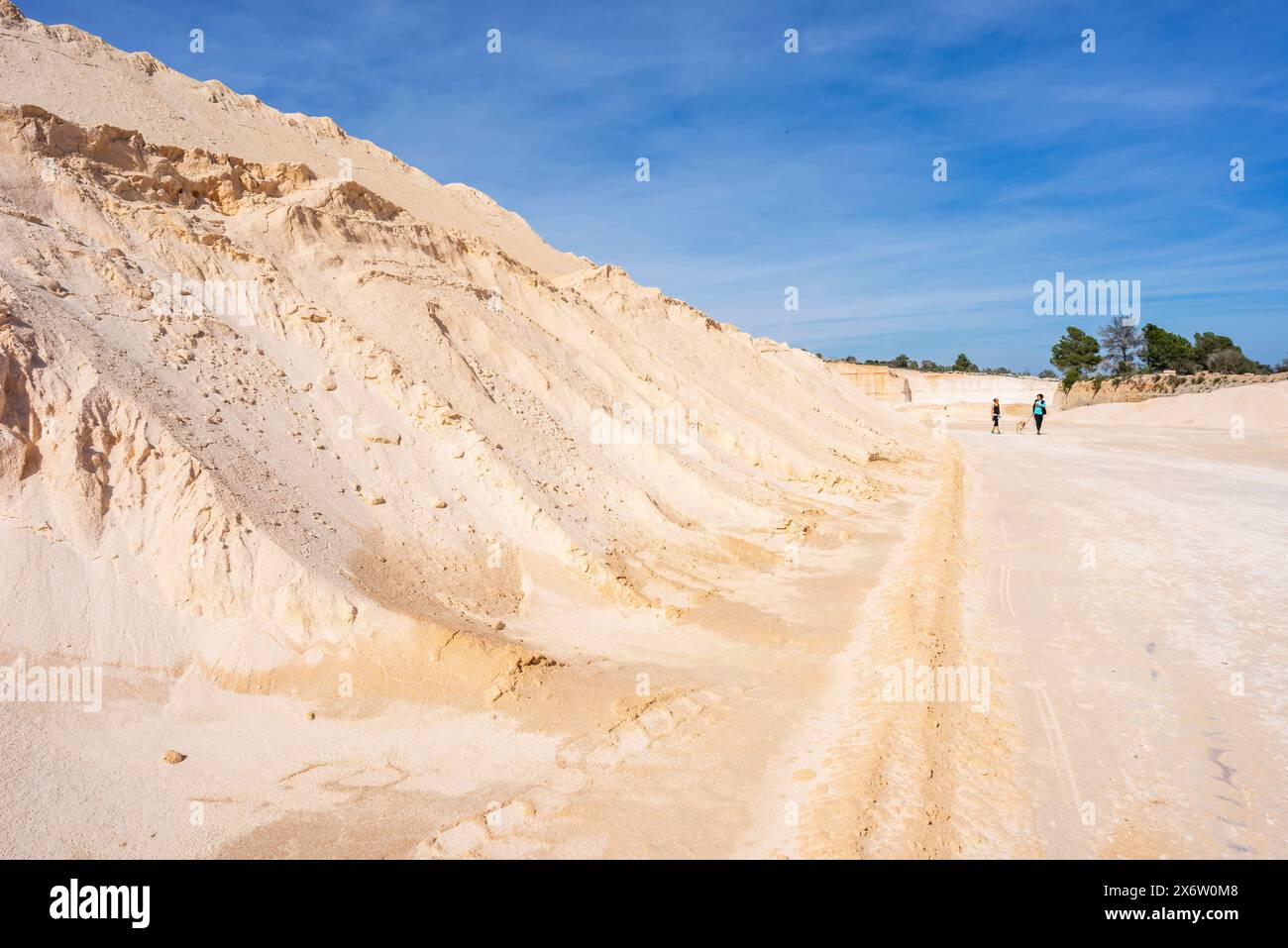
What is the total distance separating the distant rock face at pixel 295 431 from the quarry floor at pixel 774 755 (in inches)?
27.6

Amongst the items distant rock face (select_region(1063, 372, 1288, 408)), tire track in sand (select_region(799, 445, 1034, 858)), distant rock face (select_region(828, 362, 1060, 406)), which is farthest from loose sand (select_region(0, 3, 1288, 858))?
distant rock face (select_region(828, 362, 1060, 406))

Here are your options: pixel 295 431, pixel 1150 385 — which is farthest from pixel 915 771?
pixel 1150 385

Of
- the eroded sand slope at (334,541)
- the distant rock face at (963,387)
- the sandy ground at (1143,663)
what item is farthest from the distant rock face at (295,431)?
the distant rock face at (963,387)

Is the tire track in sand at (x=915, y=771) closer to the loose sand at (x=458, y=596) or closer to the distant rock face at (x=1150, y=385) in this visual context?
the loose sand at (x=458, y=596)

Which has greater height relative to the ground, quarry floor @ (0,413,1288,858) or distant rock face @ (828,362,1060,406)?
distant rock face @ (828,362,1060,406)

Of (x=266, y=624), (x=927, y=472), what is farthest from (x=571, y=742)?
(x=927, y=472)

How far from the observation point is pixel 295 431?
803cm

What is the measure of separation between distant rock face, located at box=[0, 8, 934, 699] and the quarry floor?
0.70m

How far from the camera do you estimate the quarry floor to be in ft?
13.5

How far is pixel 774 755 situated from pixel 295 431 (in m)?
5.96

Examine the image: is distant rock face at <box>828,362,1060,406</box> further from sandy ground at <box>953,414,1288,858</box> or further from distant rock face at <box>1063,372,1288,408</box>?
sandy ground at <box>953,414,1288,858</box>

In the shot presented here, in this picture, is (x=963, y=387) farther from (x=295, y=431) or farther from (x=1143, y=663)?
(x=295, y=431)

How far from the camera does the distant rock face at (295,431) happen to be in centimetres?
581
